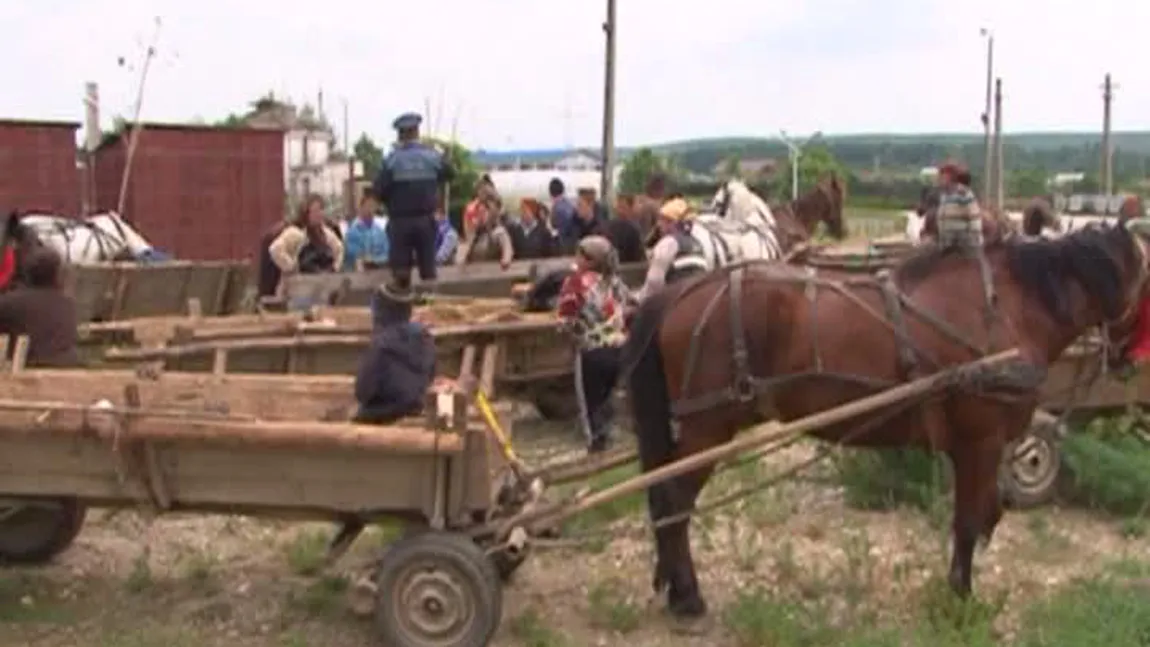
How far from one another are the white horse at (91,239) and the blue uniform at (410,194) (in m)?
4.37

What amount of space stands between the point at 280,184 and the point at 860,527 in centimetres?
1948

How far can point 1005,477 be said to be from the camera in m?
9.16

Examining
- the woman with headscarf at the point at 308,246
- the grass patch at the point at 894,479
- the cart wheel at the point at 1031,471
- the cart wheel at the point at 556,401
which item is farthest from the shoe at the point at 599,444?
the woman with headscarf at the point at 308,246

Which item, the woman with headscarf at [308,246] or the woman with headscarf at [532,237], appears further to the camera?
the woman with headscarf at [532,237]

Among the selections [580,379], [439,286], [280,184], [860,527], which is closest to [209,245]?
[280,184]

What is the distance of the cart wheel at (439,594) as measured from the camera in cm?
642

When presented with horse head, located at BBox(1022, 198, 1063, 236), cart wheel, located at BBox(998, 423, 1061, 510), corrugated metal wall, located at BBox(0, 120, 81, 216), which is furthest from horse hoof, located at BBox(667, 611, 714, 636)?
corrugated metal wall, located at BBox(0, 120, 81, 216)

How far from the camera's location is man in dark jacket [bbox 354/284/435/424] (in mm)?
6957

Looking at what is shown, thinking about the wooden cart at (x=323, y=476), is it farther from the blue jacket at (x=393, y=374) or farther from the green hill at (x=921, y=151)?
the green hill at (x=921, y=151)

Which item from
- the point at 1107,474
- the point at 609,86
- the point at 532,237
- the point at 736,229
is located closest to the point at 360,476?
the point at 1107,474

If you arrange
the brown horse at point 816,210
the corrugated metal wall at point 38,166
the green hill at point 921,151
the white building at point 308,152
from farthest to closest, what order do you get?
the green hill at point 921,151 < the white building at point 308,152 < the corrugated metal wall at point 38,166 < the brown horse at point 816,210

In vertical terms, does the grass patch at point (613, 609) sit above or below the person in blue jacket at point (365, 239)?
A: below

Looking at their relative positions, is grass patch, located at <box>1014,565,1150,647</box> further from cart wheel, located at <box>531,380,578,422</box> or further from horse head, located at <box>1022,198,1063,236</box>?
cart wheel, located at <box>531,380,578,422</box>

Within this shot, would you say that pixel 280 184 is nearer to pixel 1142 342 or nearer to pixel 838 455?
pixel 838 455
